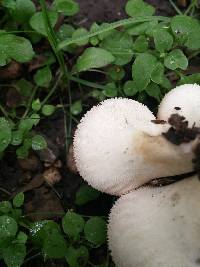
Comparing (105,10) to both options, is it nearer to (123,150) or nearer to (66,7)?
(66,7)

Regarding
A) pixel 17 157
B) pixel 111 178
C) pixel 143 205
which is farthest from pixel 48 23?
pixel 143 205

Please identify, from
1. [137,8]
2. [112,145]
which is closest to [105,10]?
[137,8]

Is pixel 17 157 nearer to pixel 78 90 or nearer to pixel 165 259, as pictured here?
pixel 78 90

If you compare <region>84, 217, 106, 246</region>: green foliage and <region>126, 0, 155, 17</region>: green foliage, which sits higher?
<region>126, 0, 155, 17</region>: green foliage

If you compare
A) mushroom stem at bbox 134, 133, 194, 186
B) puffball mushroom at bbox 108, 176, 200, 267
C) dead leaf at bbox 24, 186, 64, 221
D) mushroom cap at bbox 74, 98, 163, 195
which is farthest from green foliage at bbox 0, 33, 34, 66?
puffball mushroom at bbox 108, 176, 200, 267

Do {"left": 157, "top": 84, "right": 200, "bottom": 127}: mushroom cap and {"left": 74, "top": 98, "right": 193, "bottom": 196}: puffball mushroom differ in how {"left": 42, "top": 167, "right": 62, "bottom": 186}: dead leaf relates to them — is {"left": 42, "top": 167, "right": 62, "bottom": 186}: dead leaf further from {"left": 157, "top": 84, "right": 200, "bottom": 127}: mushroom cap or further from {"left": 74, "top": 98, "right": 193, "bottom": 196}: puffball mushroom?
{"left": 157, "top": 84, "right": 200, "bottom": 127}: mushroom cap

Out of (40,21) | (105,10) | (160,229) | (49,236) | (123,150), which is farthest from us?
(105,10)
